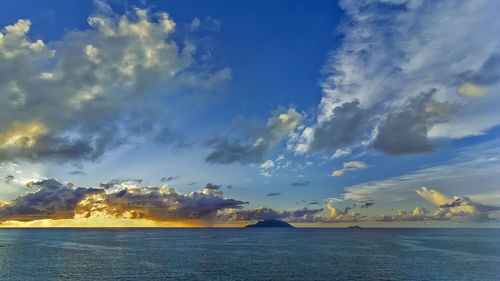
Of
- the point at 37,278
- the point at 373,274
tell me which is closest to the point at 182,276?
the point at 37,278

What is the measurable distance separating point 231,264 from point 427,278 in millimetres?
62993

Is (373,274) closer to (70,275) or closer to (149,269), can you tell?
(149,269)

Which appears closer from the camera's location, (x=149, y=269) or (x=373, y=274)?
(x=373, y=274)

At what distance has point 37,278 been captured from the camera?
84812 millimetres

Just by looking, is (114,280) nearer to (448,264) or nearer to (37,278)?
(37,278)

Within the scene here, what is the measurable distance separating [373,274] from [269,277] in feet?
107

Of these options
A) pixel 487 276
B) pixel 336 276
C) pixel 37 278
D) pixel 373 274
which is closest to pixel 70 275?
pixel 37 278

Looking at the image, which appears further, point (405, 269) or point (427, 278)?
point (405, 269)

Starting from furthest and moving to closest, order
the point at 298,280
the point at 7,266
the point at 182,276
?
the point at 7,266, the point at 182,276, the point at 298,280

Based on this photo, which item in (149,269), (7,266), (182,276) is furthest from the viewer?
(7,266)

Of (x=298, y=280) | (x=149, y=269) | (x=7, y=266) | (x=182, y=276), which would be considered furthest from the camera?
(x=7, y=266)

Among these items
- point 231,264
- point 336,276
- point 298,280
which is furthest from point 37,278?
point 336,276

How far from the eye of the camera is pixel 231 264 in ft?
351

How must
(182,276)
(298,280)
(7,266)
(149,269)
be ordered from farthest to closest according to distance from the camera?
(7,266) → (149,269) → (182,276) → (298,280)
